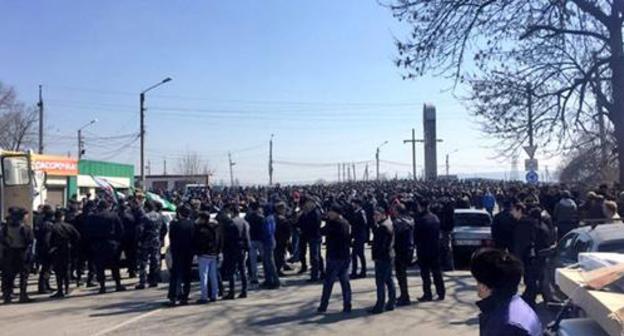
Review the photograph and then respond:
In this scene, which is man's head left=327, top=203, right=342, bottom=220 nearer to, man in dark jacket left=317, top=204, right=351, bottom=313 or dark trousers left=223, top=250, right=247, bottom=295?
man in dark jacket left=317, top=204, right=351, bottom=313

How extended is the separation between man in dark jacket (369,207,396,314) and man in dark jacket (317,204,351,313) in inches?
18.8

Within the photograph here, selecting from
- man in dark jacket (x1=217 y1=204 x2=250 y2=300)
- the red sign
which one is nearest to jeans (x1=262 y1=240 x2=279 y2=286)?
man in dark jacket (x1=217 y1=204 x2=250 y2=300)

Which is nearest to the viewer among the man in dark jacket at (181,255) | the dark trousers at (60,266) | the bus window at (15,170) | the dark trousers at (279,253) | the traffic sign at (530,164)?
the man in dark jacket at (181,255)

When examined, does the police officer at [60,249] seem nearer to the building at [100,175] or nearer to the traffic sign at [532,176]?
the building at [100,175]

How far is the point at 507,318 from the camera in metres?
3.63

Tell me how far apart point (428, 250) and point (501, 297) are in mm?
8466

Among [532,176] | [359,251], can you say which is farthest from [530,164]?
[359,251]

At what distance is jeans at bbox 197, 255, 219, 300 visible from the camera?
12.4 m

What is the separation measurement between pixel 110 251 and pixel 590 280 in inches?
476

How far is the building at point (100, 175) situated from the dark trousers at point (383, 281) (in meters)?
21.7

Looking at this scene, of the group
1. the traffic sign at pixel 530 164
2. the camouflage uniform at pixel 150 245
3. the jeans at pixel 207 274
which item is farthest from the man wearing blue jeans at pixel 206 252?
the traffic sign at pixel 530 164

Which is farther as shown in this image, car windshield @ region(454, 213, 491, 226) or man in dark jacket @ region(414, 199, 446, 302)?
car windshield @ region(454, 213, 491, 226)

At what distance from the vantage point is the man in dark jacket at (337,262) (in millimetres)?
11250

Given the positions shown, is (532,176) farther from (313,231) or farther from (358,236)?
(313,231)
